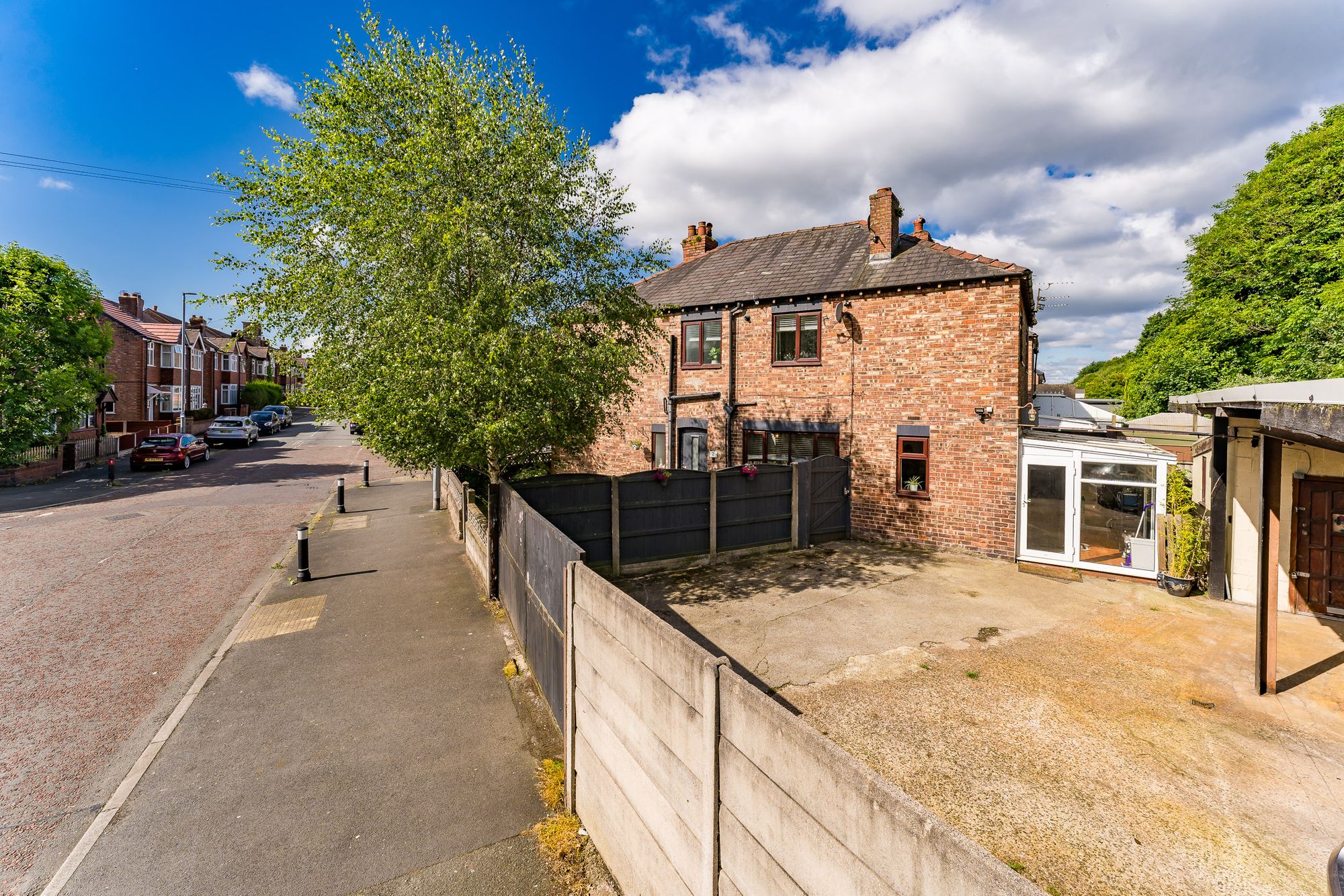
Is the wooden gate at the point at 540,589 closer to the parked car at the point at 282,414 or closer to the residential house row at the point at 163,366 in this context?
the residential house row at the point at 163,366

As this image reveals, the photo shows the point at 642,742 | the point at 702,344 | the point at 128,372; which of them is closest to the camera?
the point at 642,742

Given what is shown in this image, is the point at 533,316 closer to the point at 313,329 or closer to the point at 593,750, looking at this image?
the point at 313,329

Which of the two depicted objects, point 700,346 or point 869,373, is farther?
point 700,346

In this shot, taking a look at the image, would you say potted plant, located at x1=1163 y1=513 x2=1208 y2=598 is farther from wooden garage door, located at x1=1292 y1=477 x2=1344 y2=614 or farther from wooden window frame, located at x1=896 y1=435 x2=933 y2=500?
wooden window frame, located at x1=896 y1=435 x2=933 y2=500

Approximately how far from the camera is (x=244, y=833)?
4.28 metres

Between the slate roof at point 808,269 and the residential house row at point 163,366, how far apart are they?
2318cm

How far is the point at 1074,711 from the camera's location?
596cm

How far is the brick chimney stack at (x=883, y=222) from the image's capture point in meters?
13.5

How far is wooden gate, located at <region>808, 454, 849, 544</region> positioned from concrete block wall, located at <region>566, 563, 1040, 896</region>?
29.7 ft

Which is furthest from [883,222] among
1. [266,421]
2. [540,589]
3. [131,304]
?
[131,304]

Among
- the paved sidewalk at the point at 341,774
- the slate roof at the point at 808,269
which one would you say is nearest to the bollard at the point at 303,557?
the paved sidewalk at the point at 341,774

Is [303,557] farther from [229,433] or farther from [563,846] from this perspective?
[229,433]

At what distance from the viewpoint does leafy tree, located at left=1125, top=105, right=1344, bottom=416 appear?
1894 cm

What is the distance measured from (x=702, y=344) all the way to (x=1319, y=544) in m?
12.4
